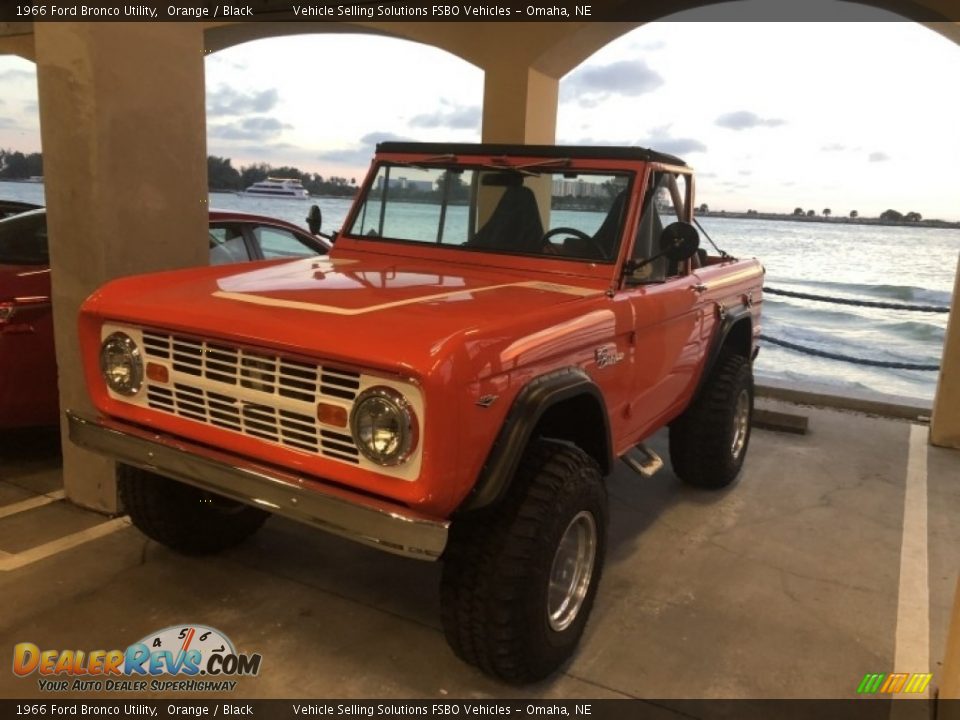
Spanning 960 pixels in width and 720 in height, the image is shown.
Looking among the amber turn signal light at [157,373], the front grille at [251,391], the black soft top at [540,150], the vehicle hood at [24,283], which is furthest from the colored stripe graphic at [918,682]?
the vehicle hood at [24,283]

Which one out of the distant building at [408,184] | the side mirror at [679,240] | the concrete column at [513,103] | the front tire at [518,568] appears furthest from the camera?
the concrete column at [513,103]

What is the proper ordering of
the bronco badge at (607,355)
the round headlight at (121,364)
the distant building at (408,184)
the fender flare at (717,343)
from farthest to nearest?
the fender flare at (717,343) < the distant building at (408,184) < the bronco badge at (607,355) < the round headlight at (121,364)

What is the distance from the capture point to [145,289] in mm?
2875

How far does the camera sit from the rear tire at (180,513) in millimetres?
3273

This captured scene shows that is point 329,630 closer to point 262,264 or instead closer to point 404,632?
point 404,632

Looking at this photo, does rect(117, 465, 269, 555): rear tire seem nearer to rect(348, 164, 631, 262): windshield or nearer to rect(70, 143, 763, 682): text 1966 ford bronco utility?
rect(70, 143, 763, 682): text 1966 ford bronco utility

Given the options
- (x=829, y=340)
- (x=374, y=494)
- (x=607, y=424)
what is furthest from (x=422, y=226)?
(x=829, y=340)

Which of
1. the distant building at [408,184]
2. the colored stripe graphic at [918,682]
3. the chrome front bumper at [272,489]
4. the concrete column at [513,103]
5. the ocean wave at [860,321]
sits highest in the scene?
the concrete column at [513,103]

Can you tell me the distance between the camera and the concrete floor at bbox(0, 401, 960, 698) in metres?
2.79

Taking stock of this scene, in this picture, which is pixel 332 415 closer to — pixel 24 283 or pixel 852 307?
pixel 24 283

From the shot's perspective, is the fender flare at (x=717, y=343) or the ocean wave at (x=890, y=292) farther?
the ocean wave at (x=890, y=292)

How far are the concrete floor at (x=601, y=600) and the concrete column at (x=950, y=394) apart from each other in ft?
4.80

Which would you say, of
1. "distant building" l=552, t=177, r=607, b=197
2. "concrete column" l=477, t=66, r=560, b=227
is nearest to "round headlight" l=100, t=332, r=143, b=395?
"distant building" l=552, t=177, r=607, b=197

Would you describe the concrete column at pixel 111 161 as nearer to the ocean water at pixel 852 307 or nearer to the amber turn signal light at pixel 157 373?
the amber turn signal light at pixel 157 373
